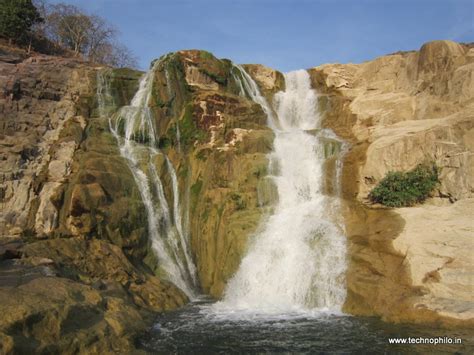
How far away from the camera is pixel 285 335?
12523mm

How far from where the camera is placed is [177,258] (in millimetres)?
20375

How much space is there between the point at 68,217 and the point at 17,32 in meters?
28.9

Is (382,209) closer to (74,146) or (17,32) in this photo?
(74,146)

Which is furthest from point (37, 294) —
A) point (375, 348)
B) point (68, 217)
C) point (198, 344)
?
point (375, 348)

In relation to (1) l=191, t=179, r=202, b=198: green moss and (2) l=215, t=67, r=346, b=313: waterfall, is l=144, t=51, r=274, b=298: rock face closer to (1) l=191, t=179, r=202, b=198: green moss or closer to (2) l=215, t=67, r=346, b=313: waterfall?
(1) l=191, t=179, r=202, b=198: green moss

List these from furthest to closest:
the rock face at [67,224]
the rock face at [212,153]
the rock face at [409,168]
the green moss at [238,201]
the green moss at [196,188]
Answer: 1. the green moss at [196,188]
2. the green moss at [238,201]
3. the rock face at [212,153]
4. the rock face at [409,168]
5. the rock face at [67,224]

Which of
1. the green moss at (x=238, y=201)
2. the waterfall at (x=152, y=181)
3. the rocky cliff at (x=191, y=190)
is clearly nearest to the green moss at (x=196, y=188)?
the rocky cliff at (x=191, y=190)

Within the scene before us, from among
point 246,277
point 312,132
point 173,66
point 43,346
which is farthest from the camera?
point 173,66

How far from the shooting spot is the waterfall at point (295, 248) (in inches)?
648

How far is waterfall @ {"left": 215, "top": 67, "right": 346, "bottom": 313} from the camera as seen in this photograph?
16.5m

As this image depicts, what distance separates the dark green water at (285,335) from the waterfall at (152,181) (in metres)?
5.02

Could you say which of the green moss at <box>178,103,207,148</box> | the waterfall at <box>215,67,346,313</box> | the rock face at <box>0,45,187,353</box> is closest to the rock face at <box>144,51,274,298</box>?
the green moss at <box>178,103,207,148</box>

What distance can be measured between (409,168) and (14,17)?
3589 cm

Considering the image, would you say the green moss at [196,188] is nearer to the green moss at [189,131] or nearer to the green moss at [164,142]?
the green moss at [189,131]
